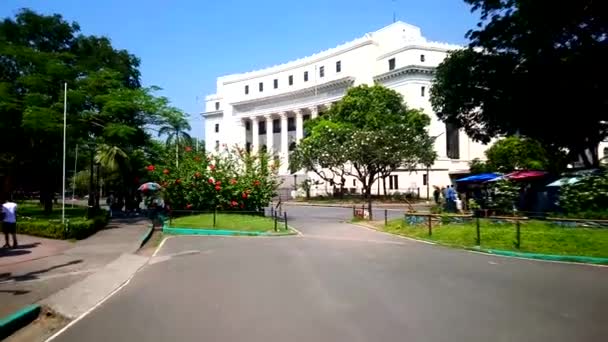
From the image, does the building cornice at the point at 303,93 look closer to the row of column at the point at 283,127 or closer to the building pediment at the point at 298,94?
the building pediment at the point at 298,94

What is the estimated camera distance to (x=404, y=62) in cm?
6850

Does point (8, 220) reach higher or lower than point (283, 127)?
lower

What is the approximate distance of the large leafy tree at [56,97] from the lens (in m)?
25.5

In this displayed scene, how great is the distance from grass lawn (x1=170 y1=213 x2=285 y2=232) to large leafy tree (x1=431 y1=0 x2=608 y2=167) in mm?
12800

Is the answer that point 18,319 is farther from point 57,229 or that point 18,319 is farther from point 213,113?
point 213,113

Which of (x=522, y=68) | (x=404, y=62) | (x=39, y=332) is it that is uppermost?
(x=404, y=62)

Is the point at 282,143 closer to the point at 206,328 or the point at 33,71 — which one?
the point at 33,71

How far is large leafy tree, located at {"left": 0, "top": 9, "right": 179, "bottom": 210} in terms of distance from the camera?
1003 inches

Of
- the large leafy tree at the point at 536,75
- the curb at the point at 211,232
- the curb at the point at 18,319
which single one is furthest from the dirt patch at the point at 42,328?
the large leafy tree at the point at 536,75

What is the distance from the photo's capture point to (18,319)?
7512 mm

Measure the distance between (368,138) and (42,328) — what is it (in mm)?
45950

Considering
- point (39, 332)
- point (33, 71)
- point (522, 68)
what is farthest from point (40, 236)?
point (522, 68)

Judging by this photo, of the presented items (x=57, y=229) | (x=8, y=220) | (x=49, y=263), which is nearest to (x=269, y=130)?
(x=57, y=229)

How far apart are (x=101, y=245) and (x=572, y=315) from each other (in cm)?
1502
